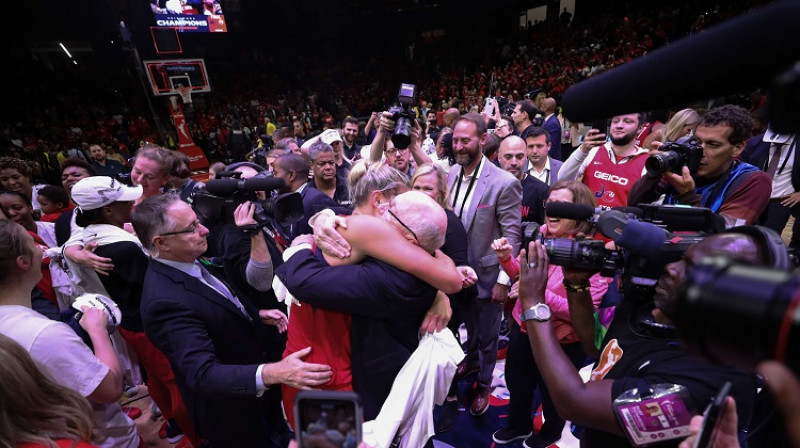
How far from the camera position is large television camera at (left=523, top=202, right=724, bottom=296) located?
105 centimetres

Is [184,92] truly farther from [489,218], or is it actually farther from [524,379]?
[524,379]

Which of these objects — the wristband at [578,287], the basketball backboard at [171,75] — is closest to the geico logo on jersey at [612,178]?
the wristband at [578,287]

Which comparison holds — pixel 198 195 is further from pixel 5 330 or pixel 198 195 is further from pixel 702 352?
pixel 702 352

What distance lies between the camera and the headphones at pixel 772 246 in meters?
0.82

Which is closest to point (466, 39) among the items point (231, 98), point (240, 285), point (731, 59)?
point (231, 98)

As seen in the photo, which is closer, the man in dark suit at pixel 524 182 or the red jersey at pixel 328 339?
the red jersey at pixel 328 339

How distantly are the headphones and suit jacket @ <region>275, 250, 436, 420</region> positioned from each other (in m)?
0.89

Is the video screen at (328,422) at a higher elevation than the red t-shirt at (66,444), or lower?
higher

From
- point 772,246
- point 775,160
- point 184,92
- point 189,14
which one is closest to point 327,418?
point 772,246

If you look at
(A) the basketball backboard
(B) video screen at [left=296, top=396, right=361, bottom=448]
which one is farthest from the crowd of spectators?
(A) the basketball backboard

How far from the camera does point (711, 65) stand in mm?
468

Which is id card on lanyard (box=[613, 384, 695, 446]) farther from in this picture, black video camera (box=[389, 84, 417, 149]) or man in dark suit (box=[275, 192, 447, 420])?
black video camera (box=[389, 84, 417, 149])

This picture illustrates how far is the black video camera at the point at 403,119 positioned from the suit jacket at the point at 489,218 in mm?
582

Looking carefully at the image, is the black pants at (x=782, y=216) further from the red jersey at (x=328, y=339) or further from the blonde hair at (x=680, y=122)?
the red jersey at (x=328, y=339)
